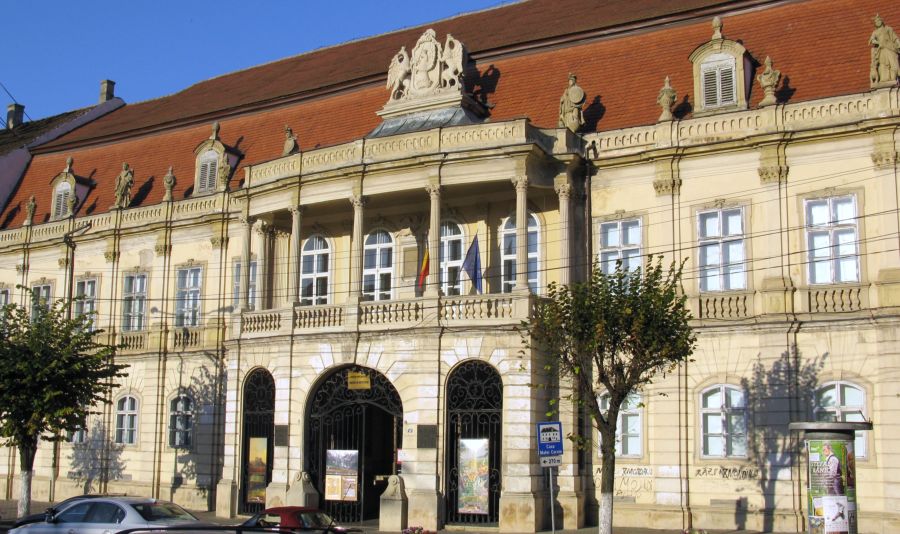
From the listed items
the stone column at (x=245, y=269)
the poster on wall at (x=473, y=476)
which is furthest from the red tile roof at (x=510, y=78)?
the poster on wall at (x=473, y=476)

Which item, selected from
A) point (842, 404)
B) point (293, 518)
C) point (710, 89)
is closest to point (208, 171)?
point (710, 89)

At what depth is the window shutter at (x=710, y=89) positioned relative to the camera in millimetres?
27500

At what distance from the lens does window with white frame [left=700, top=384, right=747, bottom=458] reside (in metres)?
25.5

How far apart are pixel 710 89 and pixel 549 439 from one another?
38.5 ft

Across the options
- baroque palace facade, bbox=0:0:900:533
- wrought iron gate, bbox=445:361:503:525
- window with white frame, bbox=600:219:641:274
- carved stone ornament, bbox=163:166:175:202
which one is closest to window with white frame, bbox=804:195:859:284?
baroque palace facade, bbox=0:0:900:533

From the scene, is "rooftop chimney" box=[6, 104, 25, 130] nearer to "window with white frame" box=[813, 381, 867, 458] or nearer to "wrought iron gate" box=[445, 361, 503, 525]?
"wrought iron gate" box=[445, 361, 503, 525]

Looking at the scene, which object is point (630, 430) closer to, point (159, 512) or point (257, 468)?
point (257, 468)

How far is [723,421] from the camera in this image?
25.7 m

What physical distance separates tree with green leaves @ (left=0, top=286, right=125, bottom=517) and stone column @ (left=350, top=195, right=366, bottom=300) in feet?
22.5

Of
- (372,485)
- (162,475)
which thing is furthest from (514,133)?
(162,475)

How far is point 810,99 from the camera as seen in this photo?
25656 mm

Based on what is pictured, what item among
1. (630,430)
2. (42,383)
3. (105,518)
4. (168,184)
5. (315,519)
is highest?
(168,184)

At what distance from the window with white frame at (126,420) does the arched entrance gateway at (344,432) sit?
10322 mm

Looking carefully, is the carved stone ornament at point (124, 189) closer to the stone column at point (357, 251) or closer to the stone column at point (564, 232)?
the stone column at point (357, 251)
